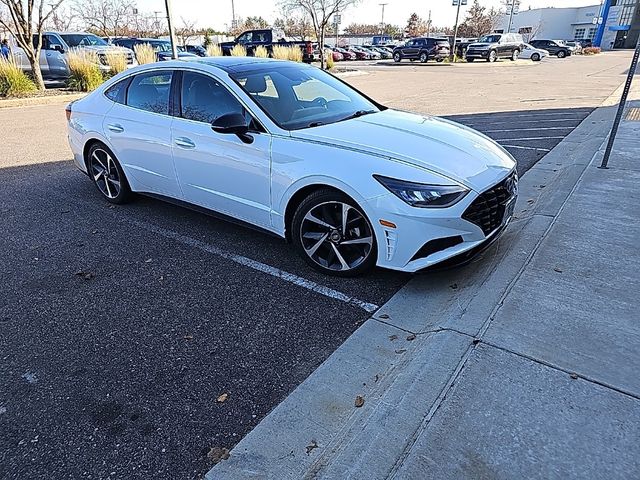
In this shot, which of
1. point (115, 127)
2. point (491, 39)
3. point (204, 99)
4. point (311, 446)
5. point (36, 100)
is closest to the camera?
point (311, 446)

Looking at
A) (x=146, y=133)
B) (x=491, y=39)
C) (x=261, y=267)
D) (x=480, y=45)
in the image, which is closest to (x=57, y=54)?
(x=146, y=133)

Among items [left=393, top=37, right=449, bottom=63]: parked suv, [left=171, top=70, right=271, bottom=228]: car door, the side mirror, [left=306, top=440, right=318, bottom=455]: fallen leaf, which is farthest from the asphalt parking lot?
[left=393, top=37, right=449, bottom=63]: parked suv

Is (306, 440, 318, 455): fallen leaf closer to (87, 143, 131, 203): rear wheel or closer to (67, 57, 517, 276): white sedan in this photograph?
(67, 57, 517, 276): white sedan

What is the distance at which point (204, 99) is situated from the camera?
4.09 m

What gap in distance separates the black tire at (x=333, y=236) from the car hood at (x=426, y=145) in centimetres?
43

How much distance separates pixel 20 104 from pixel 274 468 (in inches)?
588

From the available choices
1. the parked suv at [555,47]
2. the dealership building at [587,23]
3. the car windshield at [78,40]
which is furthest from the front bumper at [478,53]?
the dealership building at [587,23]

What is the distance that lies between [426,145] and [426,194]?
21.6 inches

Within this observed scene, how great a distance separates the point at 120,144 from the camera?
4781mm

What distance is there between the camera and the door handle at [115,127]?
4719 millimetres

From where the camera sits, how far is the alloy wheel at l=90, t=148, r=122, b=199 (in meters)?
5.10

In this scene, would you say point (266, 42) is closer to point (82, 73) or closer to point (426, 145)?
point (82, 73)

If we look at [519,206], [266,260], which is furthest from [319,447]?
[519,206]

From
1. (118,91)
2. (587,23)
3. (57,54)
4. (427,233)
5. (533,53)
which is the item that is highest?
(587,23)
